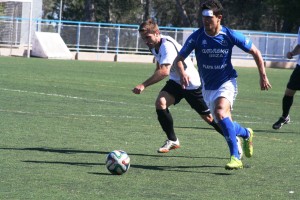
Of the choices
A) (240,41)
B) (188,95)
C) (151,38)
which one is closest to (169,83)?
(188,95)

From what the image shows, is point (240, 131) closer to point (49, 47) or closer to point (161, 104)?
point (161, 104)

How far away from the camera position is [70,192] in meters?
8.14

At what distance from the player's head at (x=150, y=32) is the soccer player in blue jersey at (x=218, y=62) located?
2.72ft

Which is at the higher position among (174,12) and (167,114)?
(167,114)

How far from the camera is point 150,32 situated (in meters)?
11.4

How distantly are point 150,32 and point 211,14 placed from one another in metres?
1.45

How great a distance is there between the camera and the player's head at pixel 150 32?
A: 37.0 ft

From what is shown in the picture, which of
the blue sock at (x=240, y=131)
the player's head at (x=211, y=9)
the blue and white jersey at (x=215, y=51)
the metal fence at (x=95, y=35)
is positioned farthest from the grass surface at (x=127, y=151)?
the metal fence at (x=95, y=35)

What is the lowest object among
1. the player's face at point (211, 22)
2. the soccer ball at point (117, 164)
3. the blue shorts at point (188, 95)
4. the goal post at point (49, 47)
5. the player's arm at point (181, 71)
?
the goal post at point (49, 47)

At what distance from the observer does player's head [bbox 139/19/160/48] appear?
11273 mm

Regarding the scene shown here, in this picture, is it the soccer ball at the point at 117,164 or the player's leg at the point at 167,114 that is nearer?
the soccer ball at the point at 117,164

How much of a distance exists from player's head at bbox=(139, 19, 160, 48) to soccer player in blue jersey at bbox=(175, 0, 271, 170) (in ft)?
2.72

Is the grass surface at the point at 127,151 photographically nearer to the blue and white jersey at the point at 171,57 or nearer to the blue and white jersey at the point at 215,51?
the blue and white jersey at the point at 171,57

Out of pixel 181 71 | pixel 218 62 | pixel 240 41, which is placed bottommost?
pixel 181 71
